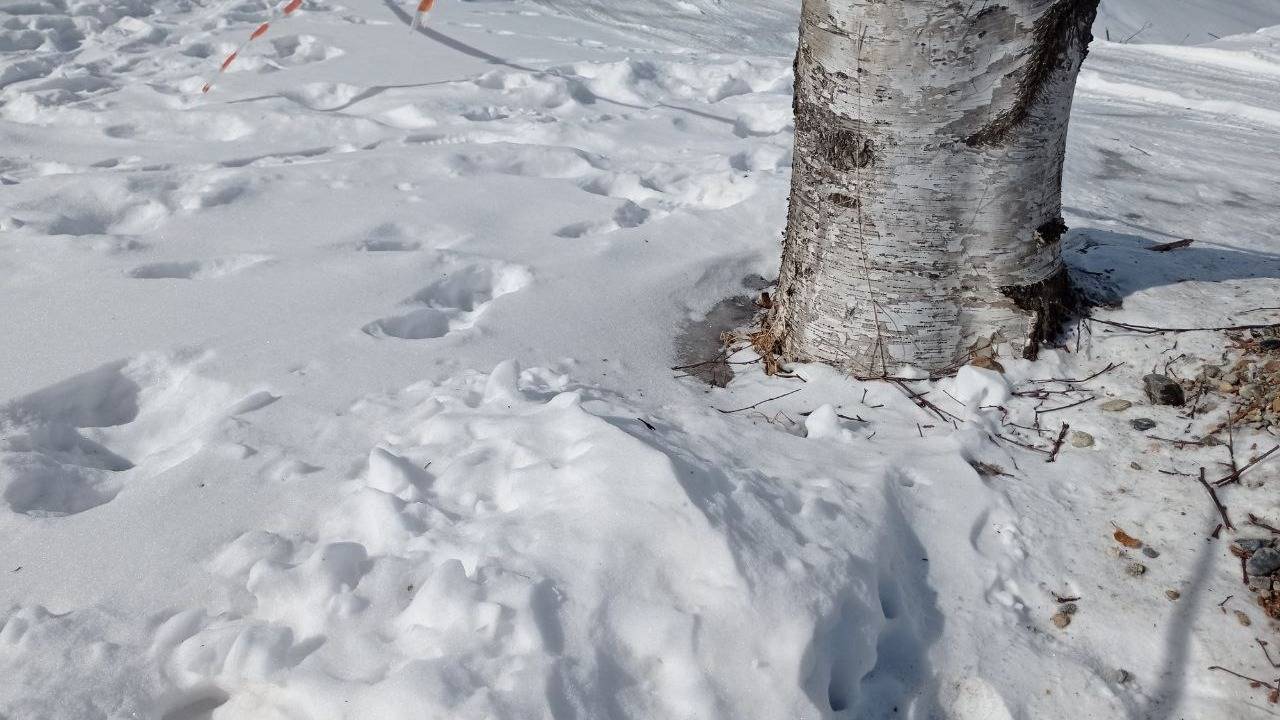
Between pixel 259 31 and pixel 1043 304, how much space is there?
4.88 metres

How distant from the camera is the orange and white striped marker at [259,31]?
4.94 meters

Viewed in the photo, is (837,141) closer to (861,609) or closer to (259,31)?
(861,609)

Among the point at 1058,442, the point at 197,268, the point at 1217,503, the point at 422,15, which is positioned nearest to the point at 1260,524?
the point at 1217,503

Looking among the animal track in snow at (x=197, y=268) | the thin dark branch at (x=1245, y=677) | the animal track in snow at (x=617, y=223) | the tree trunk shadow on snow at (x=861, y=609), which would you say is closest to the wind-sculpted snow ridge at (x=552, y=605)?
the tree trunk shadow on snow at (x=861, y=609)

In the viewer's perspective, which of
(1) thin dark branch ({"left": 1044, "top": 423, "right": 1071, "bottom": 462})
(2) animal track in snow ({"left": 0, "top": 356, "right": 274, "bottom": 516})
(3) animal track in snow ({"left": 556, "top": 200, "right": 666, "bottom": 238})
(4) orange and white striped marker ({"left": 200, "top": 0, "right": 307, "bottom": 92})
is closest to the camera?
(2) animal track in snow ({"left": 0, "top": 356, "right": 274, "bottom": 516})

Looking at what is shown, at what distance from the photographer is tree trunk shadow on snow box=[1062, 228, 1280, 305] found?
262 centimetres

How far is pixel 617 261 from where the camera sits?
9.80 feet

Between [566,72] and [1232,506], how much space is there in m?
4.14

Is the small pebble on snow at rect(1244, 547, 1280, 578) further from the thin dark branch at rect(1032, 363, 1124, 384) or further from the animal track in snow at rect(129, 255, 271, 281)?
the animal track in snow at rect(129, 255, 271, 281)

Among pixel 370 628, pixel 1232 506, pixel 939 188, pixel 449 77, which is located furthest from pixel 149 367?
pixel 449 77

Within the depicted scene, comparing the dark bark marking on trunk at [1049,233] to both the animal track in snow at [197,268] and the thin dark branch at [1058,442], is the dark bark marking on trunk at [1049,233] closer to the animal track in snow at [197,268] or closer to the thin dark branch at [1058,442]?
the thin dark branch at [1058,442]

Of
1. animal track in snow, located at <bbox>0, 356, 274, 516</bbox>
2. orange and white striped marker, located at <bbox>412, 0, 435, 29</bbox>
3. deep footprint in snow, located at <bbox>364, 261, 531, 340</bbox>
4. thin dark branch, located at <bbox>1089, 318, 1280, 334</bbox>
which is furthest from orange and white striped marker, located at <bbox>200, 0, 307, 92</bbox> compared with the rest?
thin dark branch, located at <bbox>1089, 318, 1280, 334</bbox>

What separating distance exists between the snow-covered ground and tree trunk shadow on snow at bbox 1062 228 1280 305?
0.07 feet

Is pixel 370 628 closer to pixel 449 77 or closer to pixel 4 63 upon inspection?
pixel 449 77
